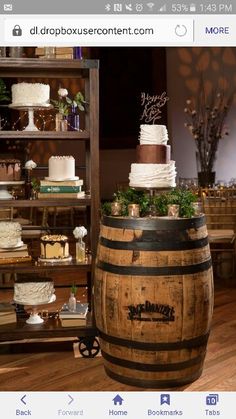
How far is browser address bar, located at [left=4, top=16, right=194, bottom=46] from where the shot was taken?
1807 millimetres

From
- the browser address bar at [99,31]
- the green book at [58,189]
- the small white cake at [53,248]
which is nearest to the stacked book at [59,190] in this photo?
the green book at [58,189]

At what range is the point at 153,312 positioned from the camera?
232 centimetres

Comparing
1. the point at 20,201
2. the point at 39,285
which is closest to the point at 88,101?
the point at 20,201

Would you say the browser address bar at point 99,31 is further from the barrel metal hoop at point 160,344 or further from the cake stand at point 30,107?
the barrel metal hoop at point 160,344

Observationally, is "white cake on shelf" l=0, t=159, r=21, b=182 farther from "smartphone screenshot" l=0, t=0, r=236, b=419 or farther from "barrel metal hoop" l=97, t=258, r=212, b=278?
"barrel metal hoop" l=97, t=258, r=212, b=278

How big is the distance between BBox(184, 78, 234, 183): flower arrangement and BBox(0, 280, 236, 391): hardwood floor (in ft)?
8.65

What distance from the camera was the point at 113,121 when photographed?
7020mm

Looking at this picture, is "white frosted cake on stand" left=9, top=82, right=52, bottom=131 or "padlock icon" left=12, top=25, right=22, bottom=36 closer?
"padlock icon" left=12, top=25, right=22, bottom=36

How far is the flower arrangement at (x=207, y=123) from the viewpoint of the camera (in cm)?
564

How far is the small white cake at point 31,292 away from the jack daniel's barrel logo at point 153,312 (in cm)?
73

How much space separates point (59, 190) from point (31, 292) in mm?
532
